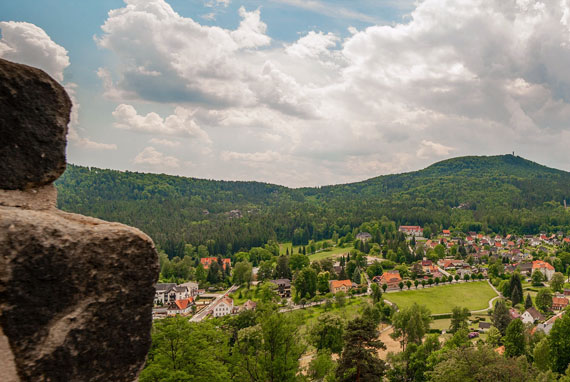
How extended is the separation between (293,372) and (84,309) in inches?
501

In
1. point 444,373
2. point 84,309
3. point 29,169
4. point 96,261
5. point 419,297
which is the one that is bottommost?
point 419,297

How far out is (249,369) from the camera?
1452cm

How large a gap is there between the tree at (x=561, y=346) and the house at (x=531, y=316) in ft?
80.4

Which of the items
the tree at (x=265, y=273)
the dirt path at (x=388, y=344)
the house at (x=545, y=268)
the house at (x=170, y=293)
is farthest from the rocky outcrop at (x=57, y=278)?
the house at (x=545, y=268)

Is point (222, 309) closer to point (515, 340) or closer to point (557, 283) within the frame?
point (515, 340)

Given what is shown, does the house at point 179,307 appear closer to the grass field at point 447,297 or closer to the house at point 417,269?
the grass field at point 447,297

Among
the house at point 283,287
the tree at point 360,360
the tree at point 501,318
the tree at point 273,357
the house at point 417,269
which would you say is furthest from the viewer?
the house at point 417,269

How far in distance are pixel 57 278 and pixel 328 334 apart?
3474 centimetres

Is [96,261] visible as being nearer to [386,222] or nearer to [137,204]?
[386,222]

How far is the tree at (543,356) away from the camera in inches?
1111

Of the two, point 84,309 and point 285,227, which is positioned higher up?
point 84,309

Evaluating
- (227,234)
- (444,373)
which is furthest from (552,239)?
(444,373)

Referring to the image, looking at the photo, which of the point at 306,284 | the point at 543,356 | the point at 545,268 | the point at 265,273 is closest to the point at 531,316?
the point at 543,356

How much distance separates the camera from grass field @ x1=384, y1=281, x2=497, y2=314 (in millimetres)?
58781
